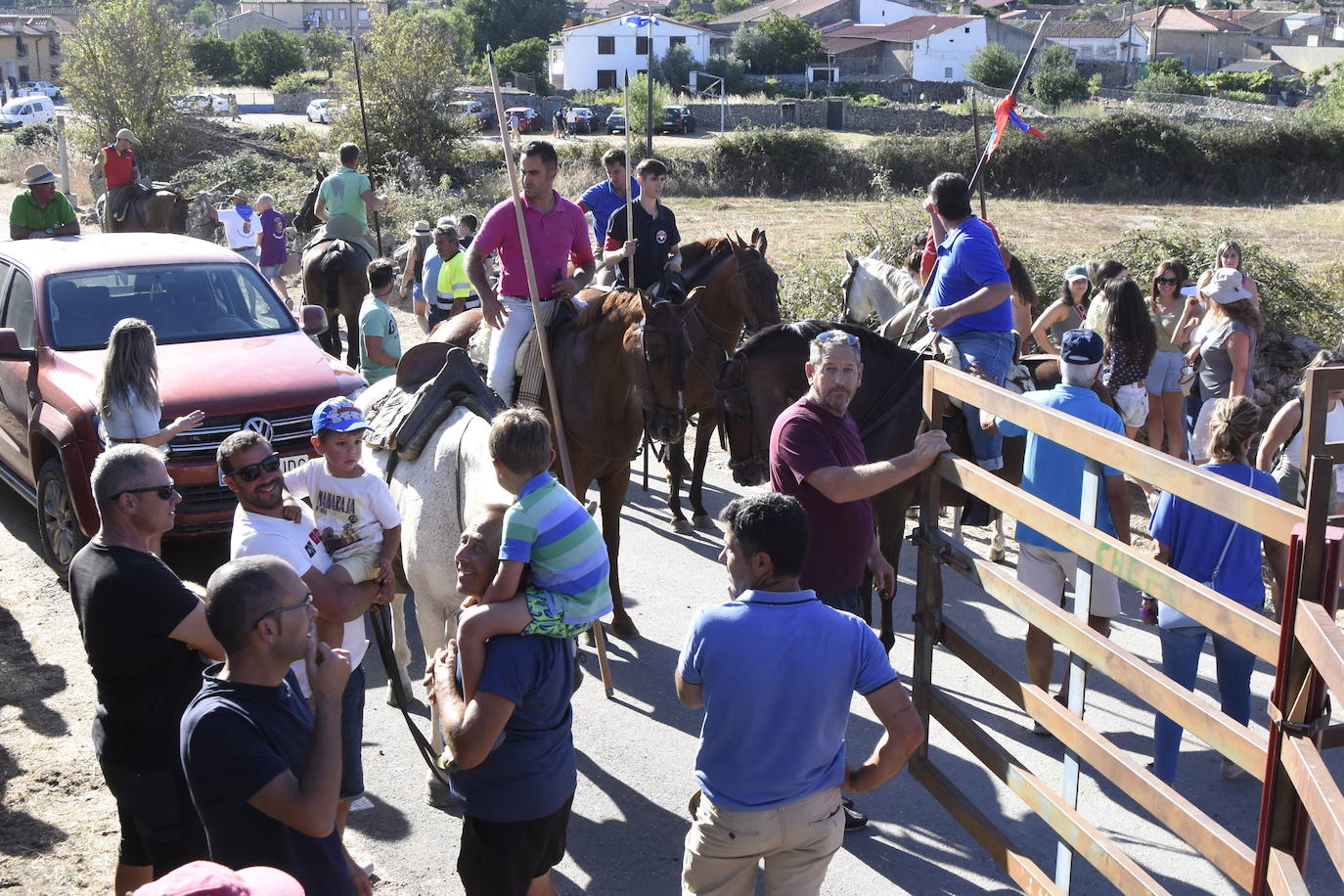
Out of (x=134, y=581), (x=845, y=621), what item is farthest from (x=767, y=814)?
(x=134, y=581)

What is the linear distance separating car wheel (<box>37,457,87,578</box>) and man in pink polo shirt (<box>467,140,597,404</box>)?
306cm

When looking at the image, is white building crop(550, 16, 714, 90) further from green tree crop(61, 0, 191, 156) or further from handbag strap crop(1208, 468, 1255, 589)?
handbag strap crop(1208, 468, 1255, 589)

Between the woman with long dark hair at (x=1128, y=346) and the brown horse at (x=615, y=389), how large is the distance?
3306 millimetres

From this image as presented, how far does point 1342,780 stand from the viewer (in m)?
5.50

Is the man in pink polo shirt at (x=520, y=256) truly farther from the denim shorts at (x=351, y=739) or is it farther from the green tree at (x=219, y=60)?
the green tree at (x=219, y=60)

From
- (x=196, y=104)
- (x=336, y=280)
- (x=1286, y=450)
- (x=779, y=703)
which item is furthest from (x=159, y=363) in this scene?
(x=196, y=104)

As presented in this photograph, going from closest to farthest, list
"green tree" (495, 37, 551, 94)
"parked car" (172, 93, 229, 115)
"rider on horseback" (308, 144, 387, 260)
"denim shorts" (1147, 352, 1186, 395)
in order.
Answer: "denim shorts" (1147, 352, 1186, 395)
"rider on horseback" (308, 144, 387, 260)
"parked car" (172, 93, 229, 115)
"green tree" (495, 37, 551, 94)

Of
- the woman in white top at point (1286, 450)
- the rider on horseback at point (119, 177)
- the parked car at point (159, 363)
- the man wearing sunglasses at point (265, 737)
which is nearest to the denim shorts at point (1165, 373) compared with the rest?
the woman in white top at point (1286, 450)

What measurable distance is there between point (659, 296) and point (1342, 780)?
6.30 m

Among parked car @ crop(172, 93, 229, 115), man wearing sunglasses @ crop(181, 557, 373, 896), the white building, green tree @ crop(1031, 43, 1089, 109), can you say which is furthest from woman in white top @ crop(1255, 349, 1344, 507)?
the white building

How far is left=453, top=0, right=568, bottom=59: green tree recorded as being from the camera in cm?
9756

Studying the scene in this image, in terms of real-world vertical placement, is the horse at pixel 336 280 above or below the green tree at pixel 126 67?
below

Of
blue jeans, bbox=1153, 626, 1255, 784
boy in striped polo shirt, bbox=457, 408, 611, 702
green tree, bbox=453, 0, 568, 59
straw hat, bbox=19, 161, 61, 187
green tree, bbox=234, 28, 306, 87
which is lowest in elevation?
blue jeans, bbox=1153, 626, 1255, 784

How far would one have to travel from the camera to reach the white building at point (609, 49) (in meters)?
89.3
